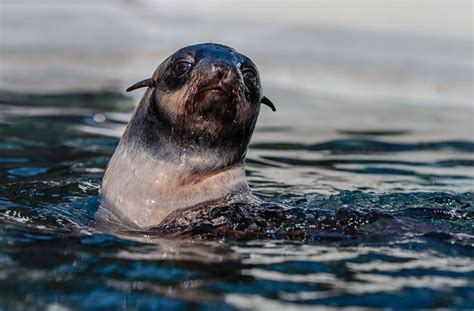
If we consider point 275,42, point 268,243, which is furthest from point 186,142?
point 275,42

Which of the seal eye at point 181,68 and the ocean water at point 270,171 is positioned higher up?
the seal eye at point 181,68

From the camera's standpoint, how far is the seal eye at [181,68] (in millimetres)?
4879

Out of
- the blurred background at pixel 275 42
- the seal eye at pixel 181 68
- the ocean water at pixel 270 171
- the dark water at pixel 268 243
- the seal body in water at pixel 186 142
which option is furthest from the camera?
the blurred background at pixel 275 42

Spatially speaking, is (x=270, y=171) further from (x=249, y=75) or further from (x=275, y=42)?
(x=275, y=42)

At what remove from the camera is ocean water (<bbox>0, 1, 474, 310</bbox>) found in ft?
12.4

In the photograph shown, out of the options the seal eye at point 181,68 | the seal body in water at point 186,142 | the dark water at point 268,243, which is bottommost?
the dark water at point 268,243

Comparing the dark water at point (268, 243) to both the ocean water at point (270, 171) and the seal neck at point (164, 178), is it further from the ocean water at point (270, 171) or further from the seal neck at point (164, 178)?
the seal neck at point (164, 178)

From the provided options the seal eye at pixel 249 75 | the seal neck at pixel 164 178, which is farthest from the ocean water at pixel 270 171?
the seal eye at pixel 249 75

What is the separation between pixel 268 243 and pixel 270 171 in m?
2.60

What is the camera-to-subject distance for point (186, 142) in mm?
4949

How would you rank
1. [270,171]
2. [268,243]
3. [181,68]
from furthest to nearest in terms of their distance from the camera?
[270,171] → [181,68] → [268,243]

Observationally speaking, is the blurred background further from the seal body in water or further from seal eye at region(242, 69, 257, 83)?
seal eye at region(242, 69, 257, 83)

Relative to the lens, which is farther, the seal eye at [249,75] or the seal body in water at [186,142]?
the seal eye at [249,75]

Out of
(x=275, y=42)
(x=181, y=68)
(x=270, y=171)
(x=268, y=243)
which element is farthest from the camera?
(x=275, y=42)
